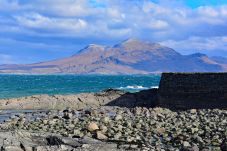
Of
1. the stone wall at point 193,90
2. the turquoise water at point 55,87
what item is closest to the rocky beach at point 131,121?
the stone wall at point 193,90

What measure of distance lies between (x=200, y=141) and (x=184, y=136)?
4.19 feet

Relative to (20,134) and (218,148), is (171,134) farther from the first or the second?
(20,134)

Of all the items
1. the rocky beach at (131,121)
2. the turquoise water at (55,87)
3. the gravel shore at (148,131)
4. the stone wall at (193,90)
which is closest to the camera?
the rocky beach at (131,121)

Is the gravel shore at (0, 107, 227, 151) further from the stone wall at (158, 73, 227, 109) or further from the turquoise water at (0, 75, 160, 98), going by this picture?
the turquoise water at (0, 75, 160, 98)

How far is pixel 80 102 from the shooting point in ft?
165

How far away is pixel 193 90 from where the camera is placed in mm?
43188

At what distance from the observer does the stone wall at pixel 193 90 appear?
1640 inches

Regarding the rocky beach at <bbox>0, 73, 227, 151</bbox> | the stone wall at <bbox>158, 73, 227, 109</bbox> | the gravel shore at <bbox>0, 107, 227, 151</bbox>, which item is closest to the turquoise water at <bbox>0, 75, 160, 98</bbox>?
the rocky beach at <bbox>0, 73, 227, 151</bbox>

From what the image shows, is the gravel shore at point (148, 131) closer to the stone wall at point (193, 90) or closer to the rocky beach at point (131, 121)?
the rocky beach at point (131, 121)

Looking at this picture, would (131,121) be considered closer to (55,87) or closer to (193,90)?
(193,90)

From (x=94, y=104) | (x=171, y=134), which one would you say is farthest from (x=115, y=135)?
(x=94, y=104)

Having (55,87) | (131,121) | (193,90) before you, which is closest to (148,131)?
(131,121)

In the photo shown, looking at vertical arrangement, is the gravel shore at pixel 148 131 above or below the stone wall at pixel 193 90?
below

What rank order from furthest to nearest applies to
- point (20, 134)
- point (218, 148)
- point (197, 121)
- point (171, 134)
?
point (197, 121) < point (171, 134) < point (218, 148) < point (20, 134)
